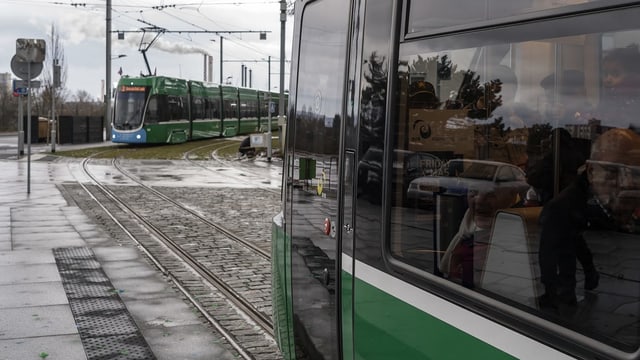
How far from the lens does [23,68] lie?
1638cm

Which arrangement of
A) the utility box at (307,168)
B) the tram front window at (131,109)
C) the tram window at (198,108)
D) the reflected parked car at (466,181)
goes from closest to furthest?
the reflected parked car at (466,181)
the utility box at (307,168)
the tram front window at (131,109)
the tram window at (198,108)

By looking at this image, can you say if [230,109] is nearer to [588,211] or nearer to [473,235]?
[473,235]

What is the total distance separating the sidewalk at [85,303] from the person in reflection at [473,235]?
140 inches

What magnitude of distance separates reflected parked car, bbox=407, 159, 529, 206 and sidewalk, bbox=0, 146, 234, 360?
3430mm

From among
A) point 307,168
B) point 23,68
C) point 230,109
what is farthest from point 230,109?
point 307,168

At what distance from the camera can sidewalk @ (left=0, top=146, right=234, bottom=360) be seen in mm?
5918

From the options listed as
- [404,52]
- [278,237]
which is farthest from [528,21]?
[278,237]

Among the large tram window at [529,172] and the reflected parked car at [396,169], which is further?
the reflected parked car at [396,169]

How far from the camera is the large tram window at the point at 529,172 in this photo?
74.7 inches

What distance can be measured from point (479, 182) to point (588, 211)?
557mm

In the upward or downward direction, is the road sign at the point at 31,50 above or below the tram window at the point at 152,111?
above

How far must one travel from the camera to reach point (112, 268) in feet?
29.4

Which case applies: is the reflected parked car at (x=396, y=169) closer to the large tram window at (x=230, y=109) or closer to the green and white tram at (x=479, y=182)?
the green and white tram at (x=479, y=182)

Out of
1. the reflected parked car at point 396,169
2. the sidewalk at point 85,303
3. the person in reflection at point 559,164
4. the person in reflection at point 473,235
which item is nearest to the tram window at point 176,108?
the sidewalk at point 85,303
